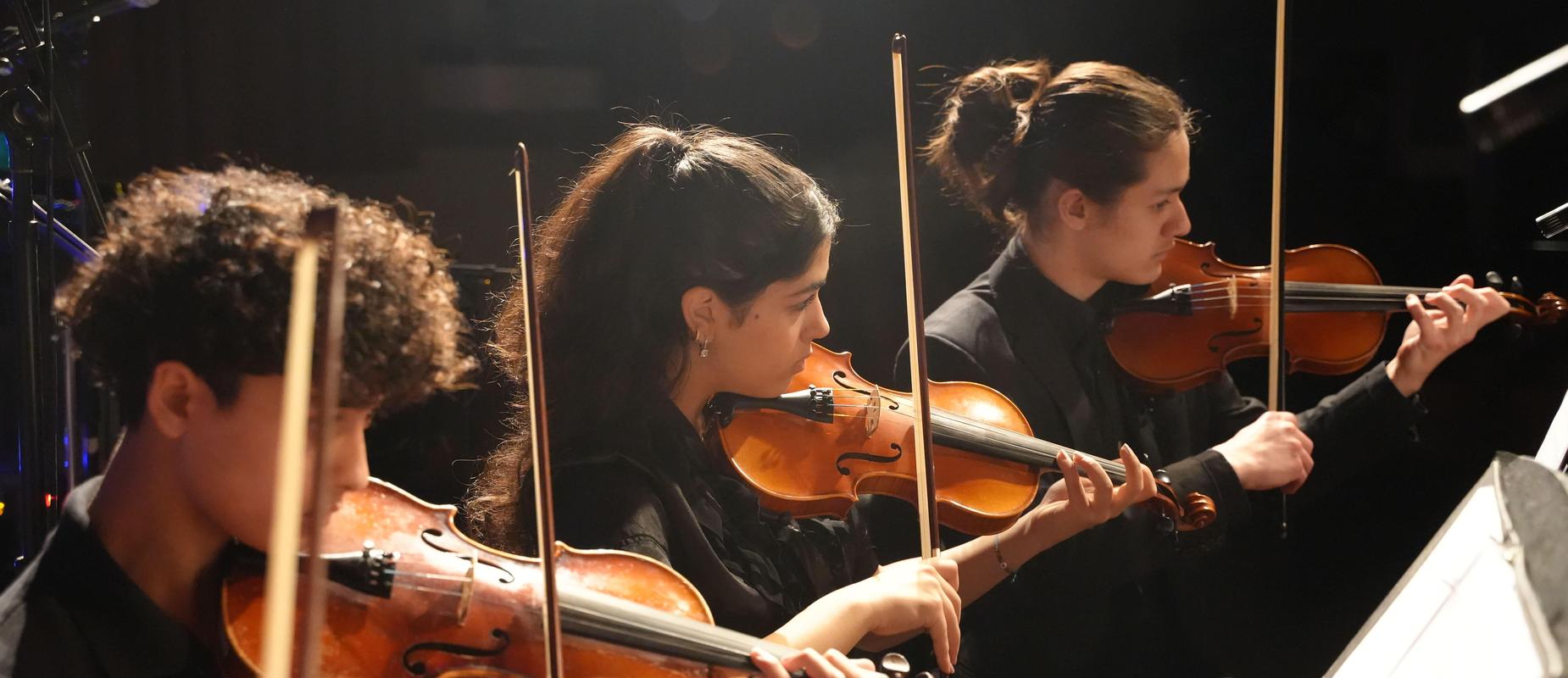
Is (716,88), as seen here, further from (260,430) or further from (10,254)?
(10,254)

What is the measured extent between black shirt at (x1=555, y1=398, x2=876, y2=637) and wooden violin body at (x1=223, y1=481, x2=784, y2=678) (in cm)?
26

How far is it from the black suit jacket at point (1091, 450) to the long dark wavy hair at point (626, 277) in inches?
16.6

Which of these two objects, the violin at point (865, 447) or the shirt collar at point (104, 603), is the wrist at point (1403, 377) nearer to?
the violin at point (865, 447)

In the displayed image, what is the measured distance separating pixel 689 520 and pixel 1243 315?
3.57ft

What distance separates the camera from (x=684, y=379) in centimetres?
171

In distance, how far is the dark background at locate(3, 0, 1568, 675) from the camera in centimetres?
160

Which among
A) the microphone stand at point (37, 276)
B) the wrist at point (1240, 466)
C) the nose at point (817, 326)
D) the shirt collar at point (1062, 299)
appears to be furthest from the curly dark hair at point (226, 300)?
the wrist at point (1240, 466)

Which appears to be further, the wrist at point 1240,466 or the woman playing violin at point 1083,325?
the wrist at point 1240,466

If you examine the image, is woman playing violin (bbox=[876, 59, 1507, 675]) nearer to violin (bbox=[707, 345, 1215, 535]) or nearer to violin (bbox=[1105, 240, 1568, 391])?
violin (bbox=[1105, 240, 1568, 391])

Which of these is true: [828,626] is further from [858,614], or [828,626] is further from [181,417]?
[181,417]

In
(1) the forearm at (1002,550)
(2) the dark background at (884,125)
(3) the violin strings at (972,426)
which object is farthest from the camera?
(1) the forearm at (1002,550)

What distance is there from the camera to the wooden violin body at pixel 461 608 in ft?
3.75

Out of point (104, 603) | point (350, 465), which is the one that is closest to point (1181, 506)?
point (350, 465)

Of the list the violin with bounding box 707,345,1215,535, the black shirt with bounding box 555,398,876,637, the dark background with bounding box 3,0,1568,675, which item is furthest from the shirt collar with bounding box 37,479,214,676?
the violin with bounding box 707,345,1215,535
